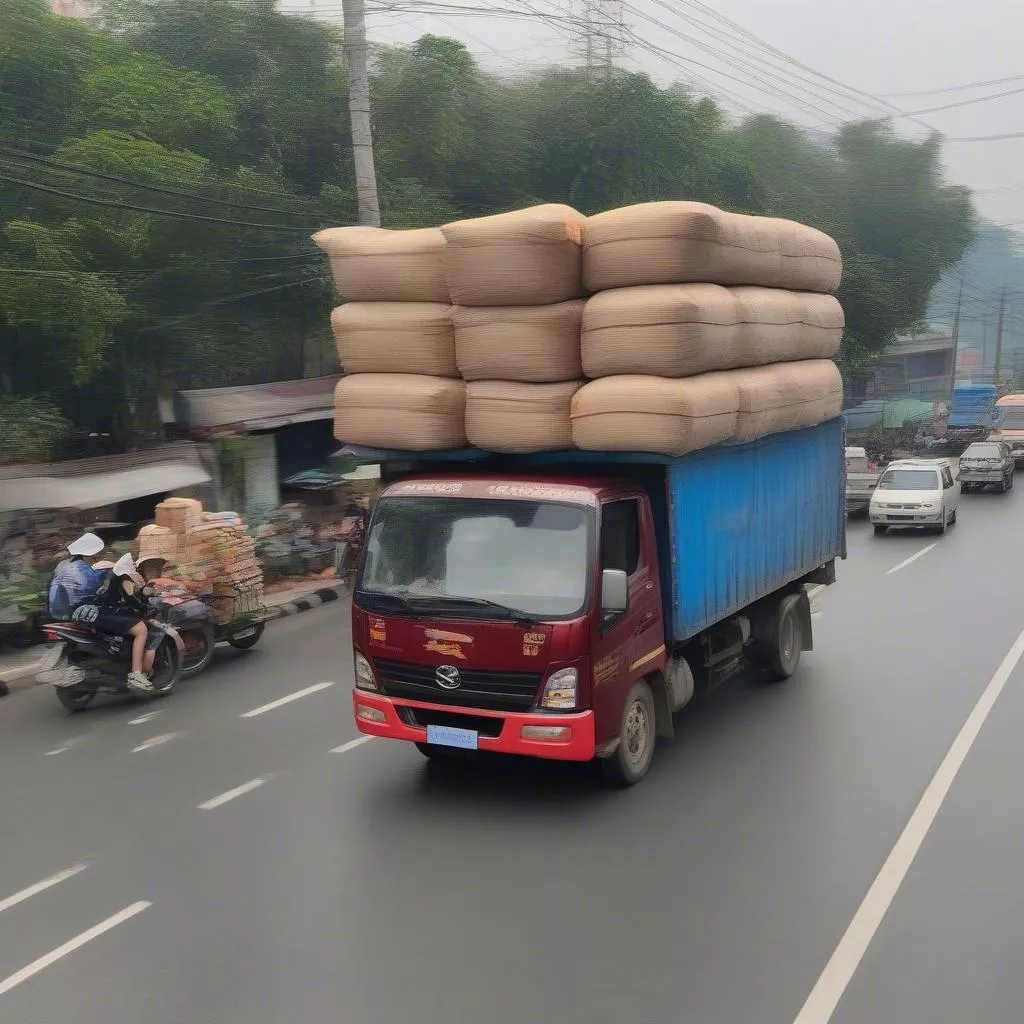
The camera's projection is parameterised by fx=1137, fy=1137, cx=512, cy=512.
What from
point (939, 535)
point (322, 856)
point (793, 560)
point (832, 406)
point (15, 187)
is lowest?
point (939, 535)

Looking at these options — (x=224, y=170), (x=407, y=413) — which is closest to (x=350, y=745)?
(x=407, y=413)

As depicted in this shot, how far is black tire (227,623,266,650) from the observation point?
12016 millimetres

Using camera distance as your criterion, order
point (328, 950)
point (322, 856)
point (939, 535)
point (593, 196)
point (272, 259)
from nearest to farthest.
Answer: point (328, 950)
point (322, 856)
point (272, 259)
point (939, 535)
point (593, 196)

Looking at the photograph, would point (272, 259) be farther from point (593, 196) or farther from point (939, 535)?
point (939, 535)

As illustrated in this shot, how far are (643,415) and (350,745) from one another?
3.39m

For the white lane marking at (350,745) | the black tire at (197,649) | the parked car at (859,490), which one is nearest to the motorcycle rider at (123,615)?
the black tire at (197,649)

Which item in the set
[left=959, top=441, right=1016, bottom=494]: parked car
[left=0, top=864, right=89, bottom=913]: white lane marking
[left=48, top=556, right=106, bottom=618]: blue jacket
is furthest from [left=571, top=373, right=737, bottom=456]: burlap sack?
[left=959, top=441, right=1016, bottom=494]: parked car

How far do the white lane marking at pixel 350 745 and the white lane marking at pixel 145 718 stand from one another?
6.63 ft

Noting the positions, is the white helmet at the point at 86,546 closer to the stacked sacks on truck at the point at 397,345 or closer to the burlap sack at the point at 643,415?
the stacked sacks on truck at the point at 397,345

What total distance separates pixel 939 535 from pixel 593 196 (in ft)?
39.4

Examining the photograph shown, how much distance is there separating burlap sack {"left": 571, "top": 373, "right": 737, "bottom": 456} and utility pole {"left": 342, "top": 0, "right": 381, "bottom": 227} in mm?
9137

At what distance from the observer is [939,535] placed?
21156 millimetres

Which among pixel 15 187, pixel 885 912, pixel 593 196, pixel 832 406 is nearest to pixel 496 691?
pixel 885 912

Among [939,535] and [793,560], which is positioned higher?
[793,560]
